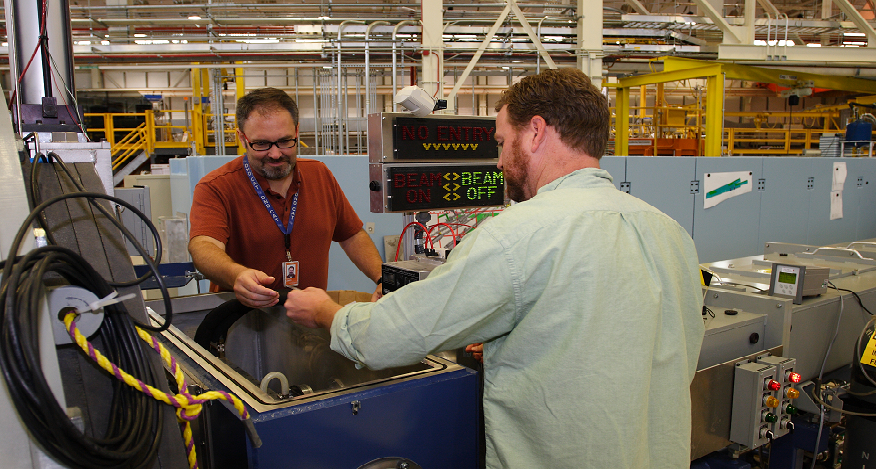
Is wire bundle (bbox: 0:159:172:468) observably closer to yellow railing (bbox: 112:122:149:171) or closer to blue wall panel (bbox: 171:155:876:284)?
blue wall panel (bbox: 171:155:876:284)

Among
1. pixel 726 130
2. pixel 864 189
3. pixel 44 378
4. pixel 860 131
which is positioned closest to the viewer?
pixel 44 378

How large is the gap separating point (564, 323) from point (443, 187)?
0.86 m

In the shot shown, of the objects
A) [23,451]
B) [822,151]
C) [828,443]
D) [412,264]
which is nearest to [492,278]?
[412,264]

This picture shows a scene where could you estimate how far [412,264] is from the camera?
1.33m

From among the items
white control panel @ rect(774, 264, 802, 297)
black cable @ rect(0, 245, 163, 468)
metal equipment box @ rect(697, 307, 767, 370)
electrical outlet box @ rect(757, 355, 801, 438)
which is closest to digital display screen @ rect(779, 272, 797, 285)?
white control panel @ rect(774, 264, 802, 297)

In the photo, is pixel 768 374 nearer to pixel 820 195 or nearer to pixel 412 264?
pixel 412 264

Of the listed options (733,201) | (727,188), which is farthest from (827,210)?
(727,188)

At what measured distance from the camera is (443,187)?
168cm

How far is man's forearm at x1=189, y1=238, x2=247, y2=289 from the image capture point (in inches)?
58.1

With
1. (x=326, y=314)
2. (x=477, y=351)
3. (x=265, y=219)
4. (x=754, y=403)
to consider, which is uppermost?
(x=265, y=219)

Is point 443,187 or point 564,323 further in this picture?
point 443,187

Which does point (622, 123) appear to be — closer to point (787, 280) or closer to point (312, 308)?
point (787, 280)

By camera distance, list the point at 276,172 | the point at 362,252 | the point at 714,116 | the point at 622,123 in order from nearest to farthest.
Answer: the point at 276,172
the point at 362,252
the point at 714,116
the point at 622,123

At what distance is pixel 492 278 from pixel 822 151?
641 centimetres
